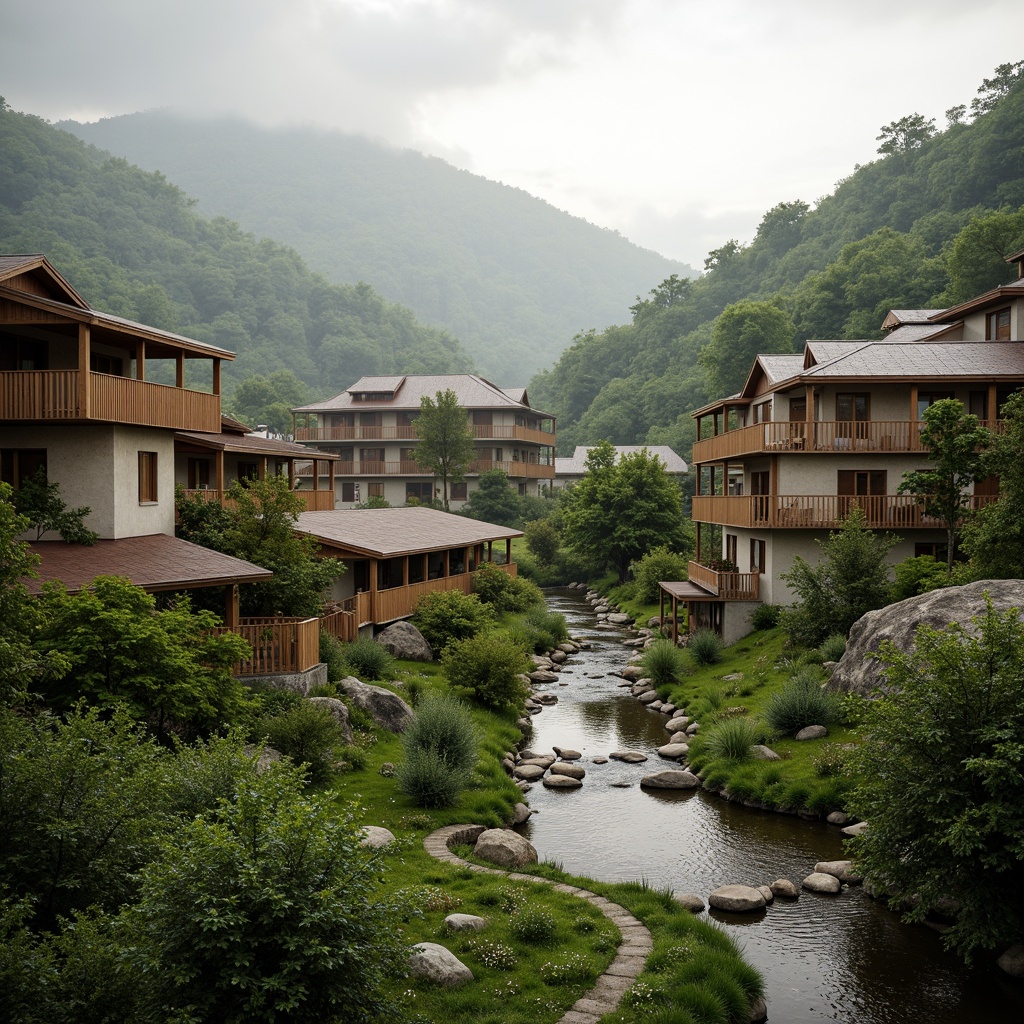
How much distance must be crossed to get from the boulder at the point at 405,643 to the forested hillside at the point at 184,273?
7393cm

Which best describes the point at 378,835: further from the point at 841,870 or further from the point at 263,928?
the point at 841,870

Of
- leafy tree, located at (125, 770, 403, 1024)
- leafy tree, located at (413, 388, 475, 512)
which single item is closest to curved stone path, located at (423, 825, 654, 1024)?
leafy tree, located at (125, 770, 403, 1024)

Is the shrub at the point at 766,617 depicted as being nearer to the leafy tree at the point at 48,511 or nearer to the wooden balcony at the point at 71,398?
the wooden balcony at the point at 71,398

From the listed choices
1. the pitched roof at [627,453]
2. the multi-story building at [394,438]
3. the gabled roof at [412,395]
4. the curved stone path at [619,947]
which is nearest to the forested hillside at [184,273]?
the gabled roof at [412,395]

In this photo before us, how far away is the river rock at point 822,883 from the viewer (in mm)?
16047

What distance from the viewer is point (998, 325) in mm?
35688

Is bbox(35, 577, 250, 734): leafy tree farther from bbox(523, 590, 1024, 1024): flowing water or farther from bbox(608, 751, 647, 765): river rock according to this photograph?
bbox(608, 751, 647, 765): river rock

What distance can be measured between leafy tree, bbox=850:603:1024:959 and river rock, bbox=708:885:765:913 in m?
2.40

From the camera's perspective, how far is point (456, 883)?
14.4 metres

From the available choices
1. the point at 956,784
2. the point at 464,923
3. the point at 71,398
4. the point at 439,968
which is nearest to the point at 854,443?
the point at 956,784

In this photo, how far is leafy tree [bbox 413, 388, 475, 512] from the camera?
65.6m

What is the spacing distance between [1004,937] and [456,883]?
25.5ft

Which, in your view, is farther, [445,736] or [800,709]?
[800,709]

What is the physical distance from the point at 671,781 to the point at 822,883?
590 cm
